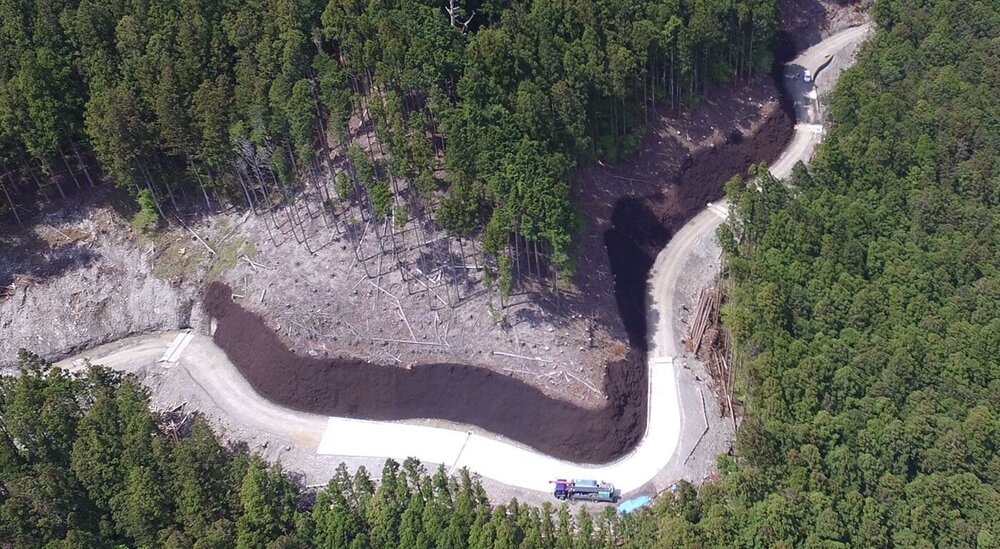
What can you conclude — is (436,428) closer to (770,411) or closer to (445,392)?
(445,392)

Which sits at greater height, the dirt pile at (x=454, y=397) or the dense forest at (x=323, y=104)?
the dense forest at (x=323, y=104)

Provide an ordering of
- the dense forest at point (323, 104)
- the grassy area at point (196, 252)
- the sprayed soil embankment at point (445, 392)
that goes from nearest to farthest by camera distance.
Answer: the sprayed soil embankment at point (445, 392) < the dense forest at point (323, 104) < the grassy area at point (196, 252)

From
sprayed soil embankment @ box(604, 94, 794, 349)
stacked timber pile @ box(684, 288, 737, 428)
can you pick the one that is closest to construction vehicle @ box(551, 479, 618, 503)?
stacked timber pile @ box(684, 288, 737, 428)

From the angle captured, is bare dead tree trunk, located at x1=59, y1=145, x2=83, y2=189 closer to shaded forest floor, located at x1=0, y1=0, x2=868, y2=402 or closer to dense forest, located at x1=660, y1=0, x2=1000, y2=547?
shaded forest floor, located at x1=0, y1=0, x2=868, y2=402

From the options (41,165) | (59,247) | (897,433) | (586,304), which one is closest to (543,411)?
(586,304)

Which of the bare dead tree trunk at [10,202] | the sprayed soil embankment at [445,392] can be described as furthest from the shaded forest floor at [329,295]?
the bare dead tree trunk at [10,202]

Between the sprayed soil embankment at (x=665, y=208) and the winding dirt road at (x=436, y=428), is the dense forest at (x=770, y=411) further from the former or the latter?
the sprayed soil embankment at (x=665, y=208)
